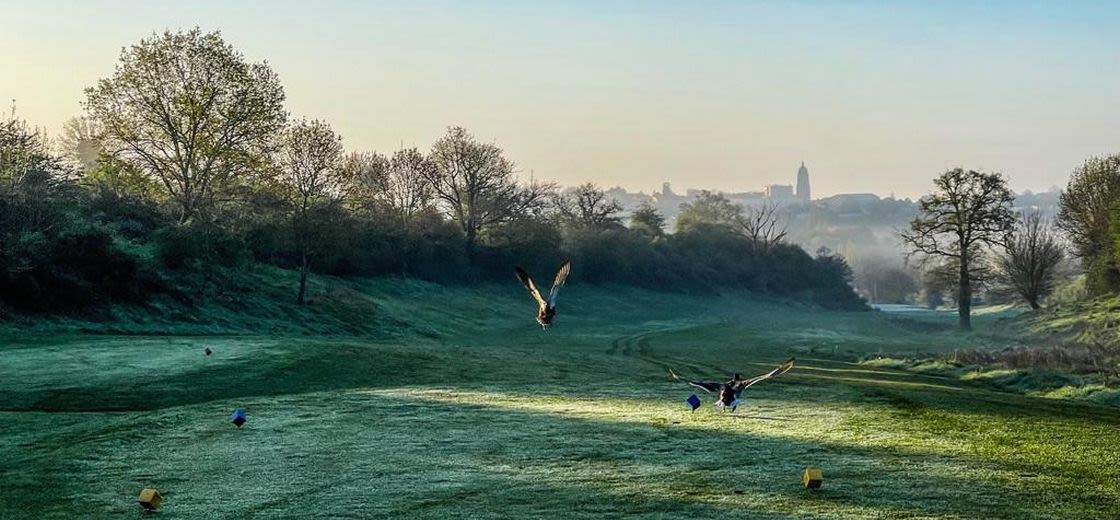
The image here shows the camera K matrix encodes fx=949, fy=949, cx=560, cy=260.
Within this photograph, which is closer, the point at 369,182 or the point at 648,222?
the point at 369,182

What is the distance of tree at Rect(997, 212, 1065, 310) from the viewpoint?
9338 cm

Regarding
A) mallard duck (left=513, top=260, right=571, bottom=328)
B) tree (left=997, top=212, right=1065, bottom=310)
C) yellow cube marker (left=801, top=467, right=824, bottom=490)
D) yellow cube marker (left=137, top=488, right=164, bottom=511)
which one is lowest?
yellow cube marker (left=137, top=488, right=164, bottom=511)

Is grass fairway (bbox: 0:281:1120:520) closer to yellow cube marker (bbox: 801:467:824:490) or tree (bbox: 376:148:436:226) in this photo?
yellow cube marker (bbox: 801:467:824:490)

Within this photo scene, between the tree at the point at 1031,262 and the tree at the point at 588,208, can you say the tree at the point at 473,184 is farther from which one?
the tree at the point at 1031,262

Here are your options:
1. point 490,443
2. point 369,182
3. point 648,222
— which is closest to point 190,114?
point 369,182

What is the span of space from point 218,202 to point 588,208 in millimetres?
79758

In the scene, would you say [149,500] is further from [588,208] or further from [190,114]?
[588,208]

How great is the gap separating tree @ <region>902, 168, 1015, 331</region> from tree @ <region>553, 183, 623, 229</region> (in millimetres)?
61089

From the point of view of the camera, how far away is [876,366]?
169 feet

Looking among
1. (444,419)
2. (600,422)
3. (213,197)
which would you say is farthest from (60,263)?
(600,422)

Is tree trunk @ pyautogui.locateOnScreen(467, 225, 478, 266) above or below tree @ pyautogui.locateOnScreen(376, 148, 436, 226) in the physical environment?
below

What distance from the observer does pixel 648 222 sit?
164 m

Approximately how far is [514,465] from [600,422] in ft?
17.8

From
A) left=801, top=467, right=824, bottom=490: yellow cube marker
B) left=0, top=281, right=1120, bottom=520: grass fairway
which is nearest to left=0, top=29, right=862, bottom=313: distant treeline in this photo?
left=0, top=281, right=1120, bottom=520: grass fairway
